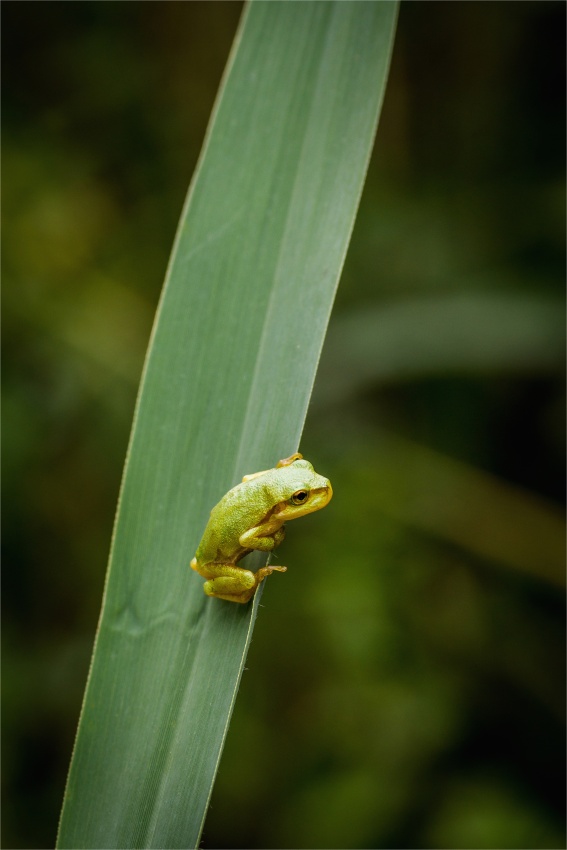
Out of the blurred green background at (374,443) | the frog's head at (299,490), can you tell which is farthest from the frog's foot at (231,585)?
the blurred green background at (374,443)

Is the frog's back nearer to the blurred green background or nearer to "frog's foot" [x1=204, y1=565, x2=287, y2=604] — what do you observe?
"frog's foot" [x1=204, y1=565, x2=287, y2=604]

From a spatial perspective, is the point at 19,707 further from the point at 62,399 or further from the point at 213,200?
the point at 213,200

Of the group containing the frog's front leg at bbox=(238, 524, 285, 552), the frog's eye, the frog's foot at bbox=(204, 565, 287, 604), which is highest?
the frog's eye

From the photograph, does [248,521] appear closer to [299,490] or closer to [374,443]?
[299,490]

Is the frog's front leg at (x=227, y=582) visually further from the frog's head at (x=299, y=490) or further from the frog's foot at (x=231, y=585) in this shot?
the frog's head at (x=299, y=490)

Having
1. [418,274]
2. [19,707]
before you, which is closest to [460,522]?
[418,274]

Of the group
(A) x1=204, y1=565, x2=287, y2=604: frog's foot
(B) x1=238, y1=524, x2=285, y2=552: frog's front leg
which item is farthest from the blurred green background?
(A) x1=204, y1=565, x2=287, y2=604: frog's foot

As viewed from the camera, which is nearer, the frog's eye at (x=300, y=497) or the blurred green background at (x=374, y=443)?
the frog's eye at (x=300, y=497)
